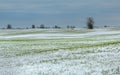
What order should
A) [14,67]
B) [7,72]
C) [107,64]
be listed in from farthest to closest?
[14,67] < [7,72] < [107,64]

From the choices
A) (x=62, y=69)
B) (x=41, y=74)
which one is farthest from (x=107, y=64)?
Answer: (x=41, y=74)

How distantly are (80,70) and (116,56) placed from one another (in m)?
5.67

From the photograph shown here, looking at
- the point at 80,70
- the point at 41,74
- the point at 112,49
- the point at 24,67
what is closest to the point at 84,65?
the point at 80,70

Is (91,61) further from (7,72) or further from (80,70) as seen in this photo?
(7,72)

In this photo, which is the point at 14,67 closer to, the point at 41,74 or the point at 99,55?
the point at 41,74

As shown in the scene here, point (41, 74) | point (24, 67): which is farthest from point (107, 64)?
point (24, 67)

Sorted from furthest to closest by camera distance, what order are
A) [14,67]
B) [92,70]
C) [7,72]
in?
[14,67]
[7,72]
[92,70]

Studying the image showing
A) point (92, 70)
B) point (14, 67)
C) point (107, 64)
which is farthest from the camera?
point (14, 67)

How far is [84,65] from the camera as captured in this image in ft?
88.5

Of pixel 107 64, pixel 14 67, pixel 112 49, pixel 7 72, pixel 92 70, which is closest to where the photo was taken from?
pixel 92 70

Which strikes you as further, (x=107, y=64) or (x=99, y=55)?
(x=99, y=55)

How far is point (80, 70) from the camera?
83.2 feet

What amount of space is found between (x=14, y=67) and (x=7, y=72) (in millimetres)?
2534

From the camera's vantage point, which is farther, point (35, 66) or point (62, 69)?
point (35, 66)
